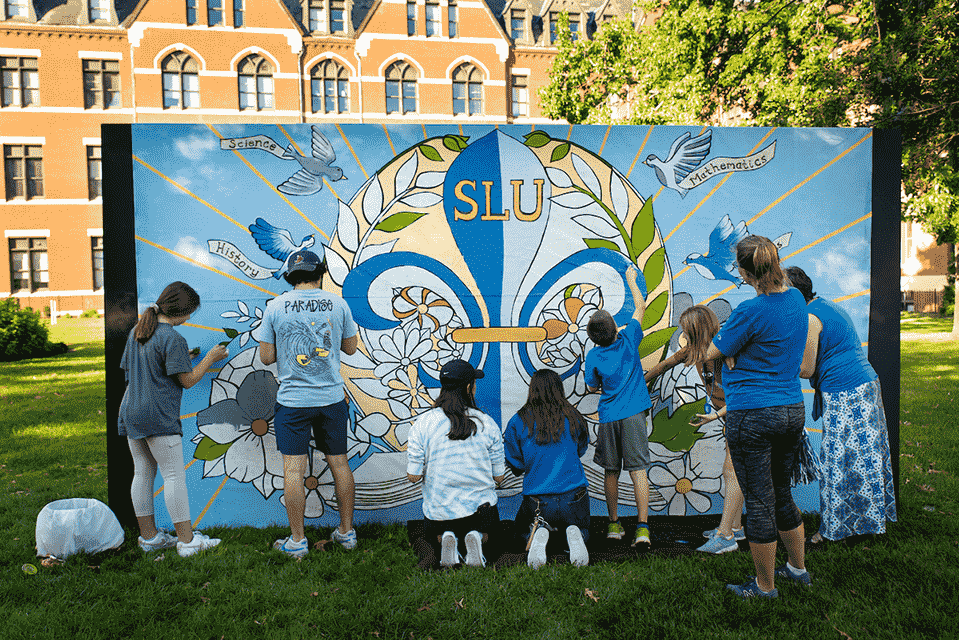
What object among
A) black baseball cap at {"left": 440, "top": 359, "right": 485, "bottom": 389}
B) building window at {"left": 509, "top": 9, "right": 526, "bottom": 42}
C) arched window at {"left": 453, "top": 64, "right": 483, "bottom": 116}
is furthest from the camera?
building window at {"left": 509, "top": 9, "right": 526, "bottom": 42}

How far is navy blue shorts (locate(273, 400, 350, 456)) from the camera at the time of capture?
3.37 metres

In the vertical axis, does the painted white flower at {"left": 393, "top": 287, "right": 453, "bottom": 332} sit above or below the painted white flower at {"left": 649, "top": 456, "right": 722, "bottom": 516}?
above

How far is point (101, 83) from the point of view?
21094 millimetres

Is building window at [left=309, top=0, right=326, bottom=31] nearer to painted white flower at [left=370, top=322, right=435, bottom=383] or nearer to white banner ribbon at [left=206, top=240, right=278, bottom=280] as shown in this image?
white banner ribbon at [left=206, top=240, right=278, bottom=280]

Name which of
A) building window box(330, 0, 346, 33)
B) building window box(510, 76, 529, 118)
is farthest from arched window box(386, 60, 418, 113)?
building window box(510, 76, 529, 118)

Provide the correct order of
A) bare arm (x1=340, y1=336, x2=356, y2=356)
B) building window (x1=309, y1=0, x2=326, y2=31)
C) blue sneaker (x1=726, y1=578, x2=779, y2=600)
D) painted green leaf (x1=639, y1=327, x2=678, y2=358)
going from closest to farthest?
blue sneaker (x1=726, y1=578, x2=779, y2=600), bare arm (x1=340, y1=336, x2=356, y2=356), painted green leaf (x1=639, y1=327, x2=678, y2=358), building window (x1=309, y1=0, x2=326, y2=31)

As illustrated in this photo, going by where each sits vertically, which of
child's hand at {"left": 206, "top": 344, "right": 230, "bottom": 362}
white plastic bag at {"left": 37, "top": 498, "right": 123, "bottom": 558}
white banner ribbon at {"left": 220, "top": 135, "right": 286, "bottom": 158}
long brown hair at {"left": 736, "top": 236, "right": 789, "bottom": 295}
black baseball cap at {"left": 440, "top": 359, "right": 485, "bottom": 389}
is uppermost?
white banner ribbon at {"left": 220, "top": 135, "right": 286, "bottom": 158}

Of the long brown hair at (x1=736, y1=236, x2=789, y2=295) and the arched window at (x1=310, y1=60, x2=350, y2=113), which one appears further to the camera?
the arched window at (x1=310, y1=60, x2=350, y2=113)

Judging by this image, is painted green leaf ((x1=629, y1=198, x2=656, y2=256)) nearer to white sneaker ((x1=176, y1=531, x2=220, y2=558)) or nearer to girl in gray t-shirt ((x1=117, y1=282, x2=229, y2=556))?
girl in gray t-shirt ((x1=117, y1=282, x2=229, y2=556))

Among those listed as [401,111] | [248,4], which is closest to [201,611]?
[401,111]

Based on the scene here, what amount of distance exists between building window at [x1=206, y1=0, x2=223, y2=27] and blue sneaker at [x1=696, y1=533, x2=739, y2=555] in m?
24.1

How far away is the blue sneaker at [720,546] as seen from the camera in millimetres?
3396

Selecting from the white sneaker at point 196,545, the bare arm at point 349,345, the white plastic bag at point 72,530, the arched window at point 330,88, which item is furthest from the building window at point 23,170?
the bare arm at point 349,345

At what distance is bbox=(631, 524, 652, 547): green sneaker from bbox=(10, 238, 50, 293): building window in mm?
24159
